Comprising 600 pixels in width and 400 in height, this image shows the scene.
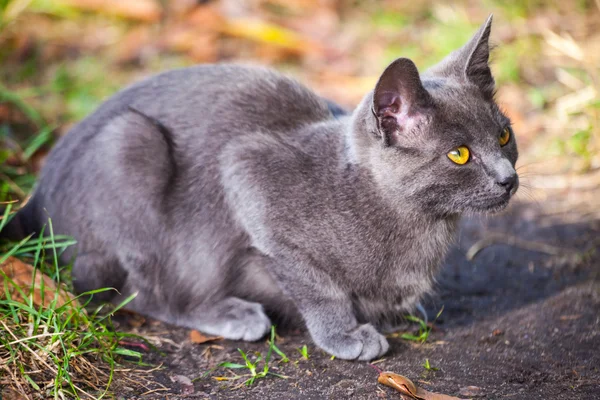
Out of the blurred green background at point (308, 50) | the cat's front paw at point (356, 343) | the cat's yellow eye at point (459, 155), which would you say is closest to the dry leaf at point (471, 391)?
the cat's front paw at point (356, 343)

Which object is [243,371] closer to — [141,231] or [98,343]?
[98,343]

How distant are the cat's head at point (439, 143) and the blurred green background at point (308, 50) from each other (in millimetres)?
1717

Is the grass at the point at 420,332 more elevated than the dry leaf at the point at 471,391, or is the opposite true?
the dry leaf at the point at 471,391

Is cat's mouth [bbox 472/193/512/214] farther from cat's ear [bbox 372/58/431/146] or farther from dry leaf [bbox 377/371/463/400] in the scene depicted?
dry leaf [bbox 377/371/463/400]

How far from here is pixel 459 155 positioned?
6.99 ft

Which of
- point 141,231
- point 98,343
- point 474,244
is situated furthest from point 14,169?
point 474,244

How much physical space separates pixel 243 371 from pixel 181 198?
708 mm

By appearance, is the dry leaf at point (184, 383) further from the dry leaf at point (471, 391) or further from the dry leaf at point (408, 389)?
the dry leaf at point (471, 391)

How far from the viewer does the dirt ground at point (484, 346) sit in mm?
2055

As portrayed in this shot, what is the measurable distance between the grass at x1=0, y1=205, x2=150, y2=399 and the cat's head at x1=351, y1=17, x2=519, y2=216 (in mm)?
1066

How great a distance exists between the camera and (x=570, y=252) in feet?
10.3

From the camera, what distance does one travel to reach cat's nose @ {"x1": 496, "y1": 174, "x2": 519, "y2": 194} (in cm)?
210

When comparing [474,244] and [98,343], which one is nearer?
[98,343]

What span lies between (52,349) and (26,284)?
414 millimetres
